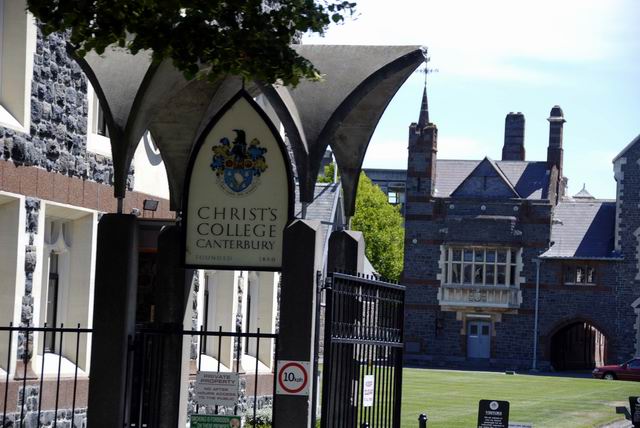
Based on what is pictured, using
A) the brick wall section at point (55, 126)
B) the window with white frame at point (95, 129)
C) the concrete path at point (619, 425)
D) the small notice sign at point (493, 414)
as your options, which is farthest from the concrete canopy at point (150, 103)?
the concrete path at point (619, 425)

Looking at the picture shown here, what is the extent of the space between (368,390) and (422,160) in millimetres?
60256

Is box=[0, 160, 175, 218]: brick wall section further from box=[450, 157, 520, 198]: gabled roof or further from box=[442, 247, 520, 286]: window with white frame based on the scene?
box=[450, 157, 520, 198]: gabled roof

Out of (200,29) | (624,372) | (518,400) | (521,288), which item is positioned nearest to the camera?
(200,29)

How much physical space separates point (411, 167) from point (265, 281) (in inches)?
1922

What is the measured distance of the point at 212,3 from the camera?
8.60 meters

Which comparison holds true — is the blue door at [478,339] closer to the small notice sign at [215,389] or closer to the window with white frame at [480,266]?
the window with white frame at [480,266]

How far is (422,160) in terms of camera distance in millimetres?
71312

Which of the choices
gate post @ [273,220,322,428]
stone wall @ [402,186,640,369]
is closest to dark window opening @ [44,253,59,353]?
gate post @ [273,220,322,428]

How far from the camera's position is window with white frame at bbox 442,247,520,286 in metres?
68.5

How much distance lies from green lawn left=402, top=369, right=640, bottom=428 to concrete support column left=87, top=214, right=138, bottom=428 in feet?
39.5

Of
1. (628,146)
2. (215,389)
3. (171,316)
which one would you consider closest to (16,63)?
(171,316)

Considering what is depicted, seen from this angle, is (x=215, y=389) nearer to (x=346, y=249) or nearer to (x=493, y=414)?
(x=346, y=249)

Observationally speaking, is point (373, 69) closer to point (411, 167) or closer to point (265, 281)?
point (265, 281)

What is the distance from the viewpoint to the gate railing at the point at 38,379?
1415 cm
